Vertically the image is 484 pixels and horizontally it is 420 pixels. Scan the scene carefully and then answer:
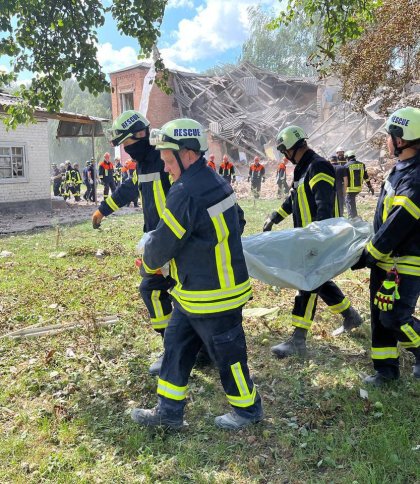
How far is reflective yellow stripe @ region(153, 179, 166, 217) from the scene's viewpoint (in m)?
3.81

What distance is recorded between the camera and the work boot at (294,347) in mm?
4121

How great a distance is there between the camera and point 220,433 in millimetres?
3047

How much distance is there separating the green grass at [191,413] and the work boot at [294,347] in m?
0.10

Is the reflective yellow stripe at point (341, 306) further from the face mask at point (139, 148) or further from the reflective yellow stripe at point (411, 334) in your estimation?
the face mask at point (139, 148)

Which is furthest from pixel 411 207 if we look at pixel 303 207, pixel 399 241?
pixel 303 207

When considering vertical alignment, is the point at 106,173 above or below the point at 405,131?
below

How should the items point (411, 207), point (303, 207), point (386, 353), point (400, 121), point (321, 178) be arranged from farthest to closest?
point (303, 207), point (321, 178), point (386, 353), point (400, 121), point (411, 207)

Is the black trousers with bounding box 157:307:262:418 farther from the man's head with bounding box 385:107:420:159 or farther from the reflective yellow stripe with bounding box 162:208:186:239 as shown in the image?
the man's head with bounding box 385:107:420:159

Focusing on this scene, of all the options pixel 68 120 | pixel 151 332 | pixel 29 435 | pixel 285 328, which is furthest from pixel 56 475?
pixel 68 120

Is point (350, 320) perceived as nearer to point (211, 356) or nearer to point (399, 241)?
point (399, 241)

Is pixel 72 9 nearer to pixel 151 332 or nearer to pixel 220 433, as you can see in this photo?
pixel 151 332

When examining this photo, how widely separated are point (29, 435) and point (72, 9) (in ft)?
13.8

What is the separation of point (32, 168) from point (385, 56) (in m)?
13.0

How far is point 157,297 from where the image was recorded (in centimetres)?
396
